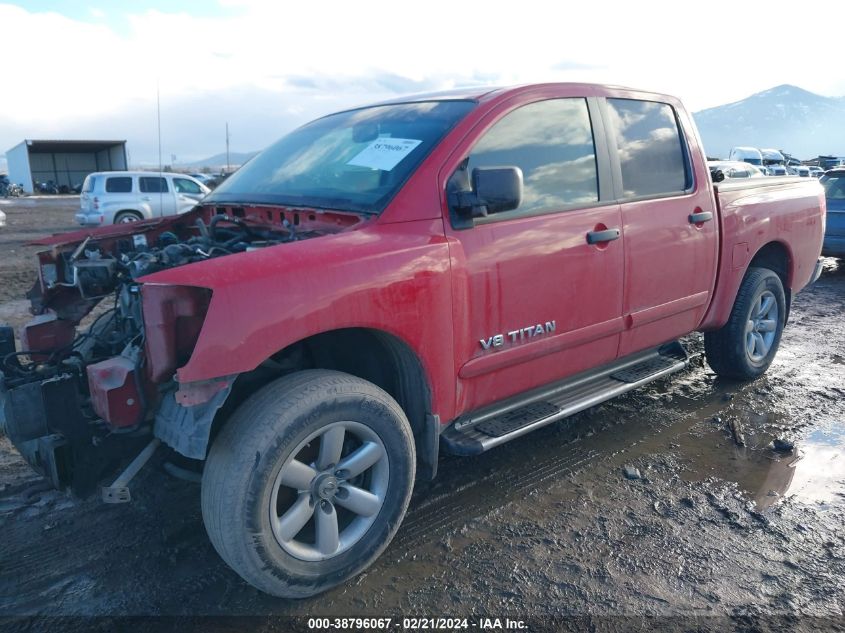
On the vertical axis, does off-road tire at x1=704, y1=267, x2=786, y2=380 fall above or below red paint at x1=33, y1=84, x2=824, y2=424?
below

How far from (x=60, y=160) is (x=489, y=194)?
151 feet

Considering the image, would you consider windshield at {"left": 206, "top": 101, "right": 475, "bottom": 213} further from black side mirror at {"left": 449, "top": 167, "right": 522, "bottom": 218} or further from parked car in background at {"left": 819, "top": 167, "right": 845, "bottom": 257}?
parked car in background at {"left": 819, "top": 167, "right": 845, "bottom": 257}

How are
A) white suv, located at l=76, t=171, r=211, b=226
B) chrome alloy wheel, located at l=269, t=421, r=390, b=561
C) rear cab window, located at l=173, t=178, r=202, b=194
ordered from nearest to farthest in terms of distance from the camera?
chrome alloy wheel, located at l=269, t=421, r=390, b=561 < white suv, located at l=76, t=171, r=211, b=226 < rear cab window, located at l=173, t=178, r=202, b=194

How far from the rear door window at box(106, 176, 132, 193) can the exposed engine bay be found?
1426cm

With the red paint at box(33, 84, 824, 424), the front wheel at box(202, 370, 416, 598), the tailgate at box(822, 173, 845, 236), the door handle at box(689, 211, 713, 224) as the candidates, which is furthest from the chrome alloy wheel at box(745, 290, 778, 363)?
the tailgate at box(822, 173, 845, 236)

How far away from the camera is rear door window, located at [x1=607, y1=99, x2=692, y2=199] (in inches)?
142

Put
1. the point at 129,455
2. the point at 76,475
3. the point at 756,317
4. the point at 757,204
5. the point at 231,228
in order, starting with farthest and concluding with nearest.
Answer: the point at 756,317, the point at 757,204, the point at 231,228, the point at 129,455, the point at 76,475

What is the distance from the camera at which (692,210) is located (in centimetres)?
386

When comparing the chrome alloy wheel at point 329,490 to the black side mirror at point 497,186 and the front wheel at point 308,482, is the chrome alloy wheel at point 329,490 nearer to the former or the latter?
the front wheel at point 308,482

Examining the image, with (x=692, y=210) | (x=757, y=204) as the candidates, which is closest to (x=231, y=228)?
(x=692, y=210)

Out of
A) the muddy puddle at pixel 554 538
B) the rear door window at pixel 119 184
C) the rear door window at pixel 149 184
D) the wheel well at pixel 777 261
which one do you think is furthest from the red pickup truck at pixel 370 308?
the rear door window at pixel 119 184

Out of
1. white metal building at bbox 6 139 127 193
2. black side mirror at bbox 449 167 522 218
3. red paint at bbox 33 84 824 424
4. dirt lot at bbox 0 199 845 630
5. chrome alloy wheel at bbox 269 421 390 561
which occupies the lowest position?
dirt lot at bbox 0 199 845 630

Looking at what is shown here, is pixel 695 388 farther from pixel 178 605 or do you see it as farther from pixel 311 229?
pixel 178 605

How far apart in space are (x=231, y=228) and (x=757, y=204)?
11.1ft
